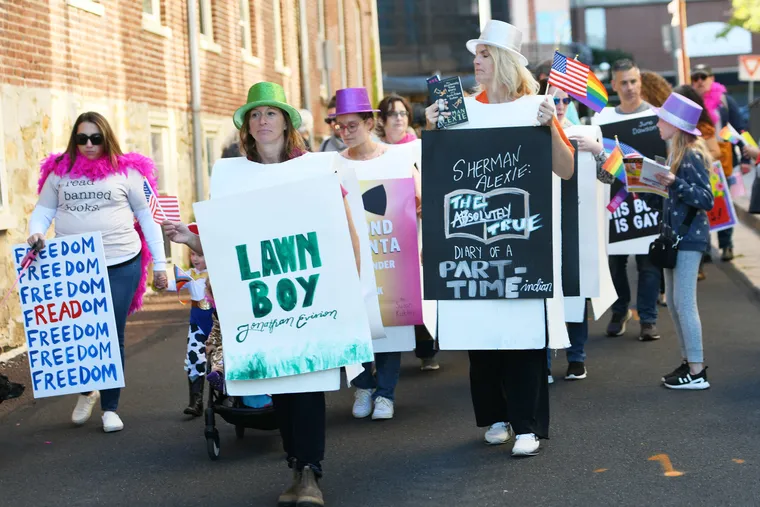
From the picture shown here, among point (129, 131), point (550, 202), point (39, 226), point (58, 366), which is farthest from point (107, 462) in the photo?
point (129, 131)

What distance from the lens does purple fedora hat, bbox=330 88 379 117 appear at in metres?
7.52

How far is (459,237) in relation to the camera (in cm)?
629

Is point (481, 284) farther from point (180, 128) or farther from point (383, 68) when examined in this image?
point (383, 68)

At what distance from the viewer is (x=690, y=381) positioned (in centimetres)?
789

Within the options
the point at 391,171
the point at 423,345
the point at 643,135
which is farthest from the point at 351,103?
the point at 643,135

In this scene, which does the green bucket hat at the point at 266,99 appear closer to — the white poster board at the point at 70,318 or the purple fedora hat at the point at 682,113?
the white poster board at the point at 70,318

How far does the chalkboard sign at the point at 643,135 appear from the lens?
9.80 metres

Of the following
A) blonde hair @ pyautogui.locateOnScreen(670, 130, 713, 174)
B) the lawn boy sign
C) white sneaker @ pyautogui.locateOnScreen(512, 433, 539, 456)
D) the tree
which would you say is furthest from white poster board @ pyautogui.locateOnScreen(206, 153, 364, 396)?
the tree

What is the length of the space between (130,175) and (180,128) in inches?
393

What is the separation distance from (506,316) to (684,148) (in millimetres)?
2187

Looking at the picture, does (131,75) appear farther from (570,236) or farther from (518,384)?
(518,384)

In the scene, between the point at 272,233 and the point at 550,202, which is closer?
→ the point at 272,233

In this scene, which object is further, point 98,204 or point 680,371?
point 680,371

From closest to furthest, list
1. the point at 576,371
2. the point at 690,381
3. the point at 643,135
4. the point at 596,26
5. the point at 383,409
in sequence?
the point at 383,409 → the point at 690,381 → the point at 576,371 → the point at 643,135 → the point at 596,26
